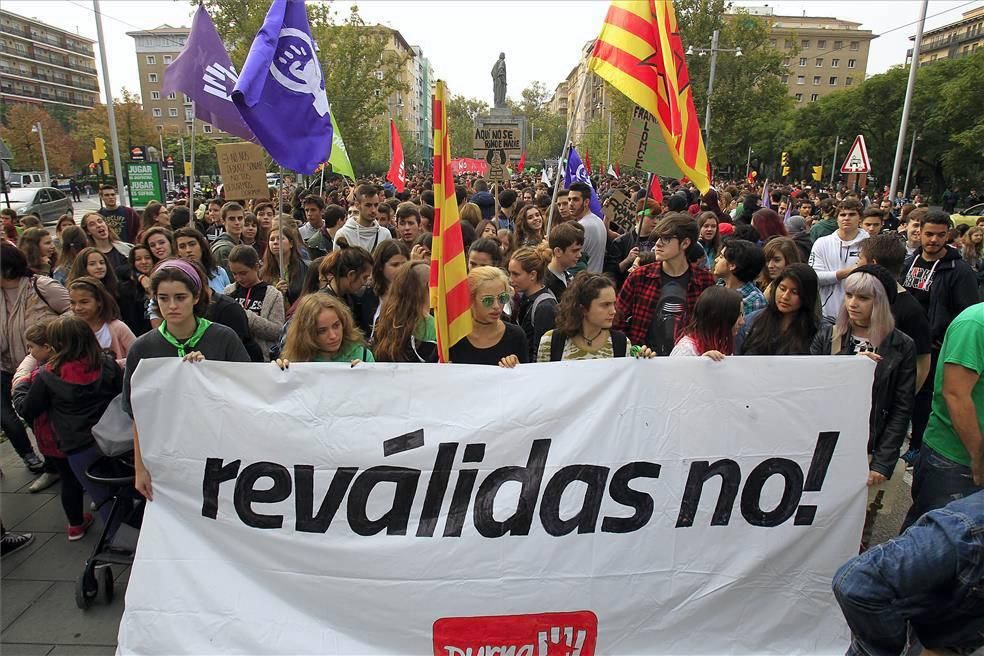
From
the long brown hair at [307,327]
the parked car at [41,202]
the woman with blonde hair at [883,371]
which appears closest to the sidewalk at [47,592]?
the long brown hair at [307,327]

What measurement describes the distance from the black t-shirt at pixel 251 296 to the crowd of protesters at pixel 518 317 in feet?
0.04

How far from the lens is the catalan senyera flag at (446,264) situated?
2951 mm

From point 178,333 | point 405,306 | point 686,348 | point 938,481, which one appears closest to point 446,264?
point 405,306

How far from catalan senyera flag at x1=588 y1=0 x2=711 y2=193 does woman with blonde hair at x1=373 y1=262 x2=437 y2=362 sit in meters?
2.24

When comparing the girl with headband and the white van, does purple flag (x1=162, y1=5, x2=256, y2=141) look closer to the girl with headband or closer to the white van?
the girl with headband

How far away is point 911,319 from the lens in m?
3.70

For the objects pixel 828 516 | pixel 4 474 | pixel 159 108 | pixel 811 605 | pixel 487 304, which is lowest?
pixel 4 474

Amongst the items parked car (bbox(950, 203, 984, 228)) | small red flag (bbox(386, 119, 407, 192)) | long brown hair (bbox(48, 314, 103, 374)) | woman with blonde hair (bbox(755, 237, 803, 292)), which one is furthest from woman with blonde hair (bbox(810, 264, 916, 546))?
small red flag (bbox(386, 119, 407, 192))

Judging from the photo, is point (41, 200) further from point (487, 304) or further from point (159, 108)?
point (159, 108)

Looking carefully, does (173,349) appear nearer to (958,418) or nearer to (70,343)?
(70,343)

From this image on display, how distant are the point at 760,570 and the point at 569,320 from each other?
151 cm

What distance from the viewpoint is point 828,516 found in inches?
114

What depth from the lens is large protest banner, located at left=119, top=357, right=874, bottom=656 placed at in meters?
2.69

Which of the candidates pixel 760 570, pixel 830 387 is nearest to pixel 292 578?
pixel 760 570
